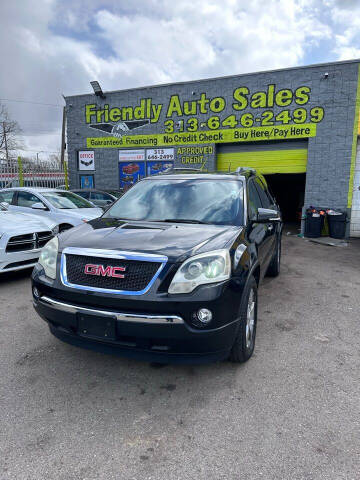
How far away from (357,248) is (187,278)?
26.0ft

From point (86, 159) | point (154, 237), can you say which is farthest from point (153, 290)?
point (86, 159)

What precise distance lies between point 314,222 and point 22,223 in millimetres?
8199

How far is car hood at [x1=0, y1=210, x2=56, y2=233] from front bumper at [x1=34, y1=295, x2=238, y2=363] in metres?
3.40

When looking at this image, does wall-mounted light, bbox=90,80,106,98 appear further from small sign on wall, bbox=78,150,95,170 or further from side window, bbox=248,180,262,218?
side window, bbox=248,180,262,218

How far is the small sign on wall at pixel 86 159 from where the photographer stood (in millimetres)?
13771

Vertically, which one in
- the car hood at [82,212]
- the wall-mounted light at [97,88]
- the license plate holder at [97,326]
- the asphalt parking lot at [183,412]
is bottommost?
the asphalt parking lot at [183,412]

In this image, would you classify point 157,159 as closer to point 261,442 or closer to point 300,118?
point 300,118

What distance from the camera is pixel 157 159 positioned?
1273 centimetres

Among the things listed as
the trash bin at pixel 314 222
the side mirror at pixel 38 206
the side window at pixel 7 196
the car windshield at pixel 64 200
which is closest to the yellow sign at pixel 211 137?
the trash bin at pixel 314 222

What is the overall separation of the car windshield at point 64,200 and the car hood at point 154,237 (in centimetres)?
450

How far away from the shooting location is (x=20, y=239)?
5.46m

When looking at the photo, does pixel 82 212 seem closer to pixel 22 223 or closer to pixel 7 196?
pixel 22 223

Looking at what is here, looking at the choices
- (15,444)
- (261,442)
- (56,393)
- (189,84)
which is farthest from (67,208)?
(189,84)

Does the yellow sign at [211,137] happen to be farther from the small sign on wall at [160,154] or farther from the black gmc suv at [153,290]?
the black gmc suv at [153,290]
